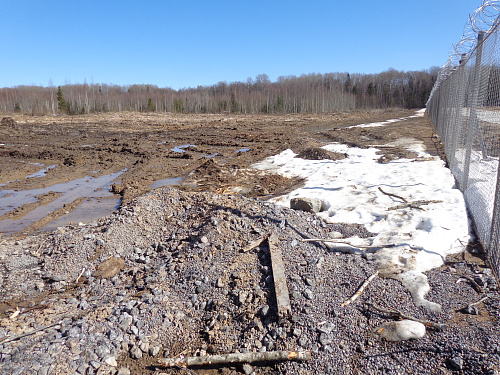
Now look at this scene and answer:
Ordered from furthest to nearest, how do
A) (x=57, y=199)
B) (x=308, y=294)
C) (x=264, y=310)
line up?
(x=57, y=199)
(x=308, y=294)
(x=264, y=310)

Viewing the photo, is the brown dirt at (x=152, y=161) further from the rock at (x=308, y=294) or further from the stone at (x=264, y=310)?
the stone at (x=264, y=310)

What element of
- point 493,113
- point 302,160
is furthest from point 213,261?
point 302,160

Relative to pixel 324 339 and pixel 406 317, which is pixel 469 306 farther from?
pixel 324 339

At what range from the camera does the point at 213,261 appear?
15.1ft

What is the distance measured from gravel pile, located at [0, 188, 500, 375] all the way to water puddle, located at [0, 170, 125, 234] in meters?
2.13

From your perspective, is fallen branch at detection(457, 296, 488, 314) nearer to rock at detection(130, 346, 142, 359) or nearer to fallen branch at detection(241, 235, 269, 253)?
fallen branch at detection(241, 235, 269, 253)

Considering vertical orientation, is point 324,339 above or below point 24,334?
above

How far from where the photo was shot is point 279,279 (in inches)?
158

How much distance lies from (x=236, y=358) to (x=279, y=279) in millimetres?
1109

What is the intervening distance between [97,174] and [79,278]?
853cm

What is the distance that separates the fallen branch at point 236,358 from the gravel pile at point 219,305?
0.07 meters

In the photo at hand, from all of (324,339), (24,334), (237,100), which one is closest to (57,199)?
(24,334)

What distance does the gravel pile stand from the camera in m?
3.03

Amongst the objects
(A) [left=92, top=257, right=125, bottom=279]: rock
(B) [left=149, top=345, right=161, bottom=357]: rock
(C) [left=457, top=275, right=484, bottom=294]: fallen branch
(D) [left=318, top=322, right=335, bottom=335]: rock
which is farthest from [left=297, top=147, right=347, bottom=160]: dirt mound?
(B) [left=149, top=345, right=161, bottom=357]: rock
